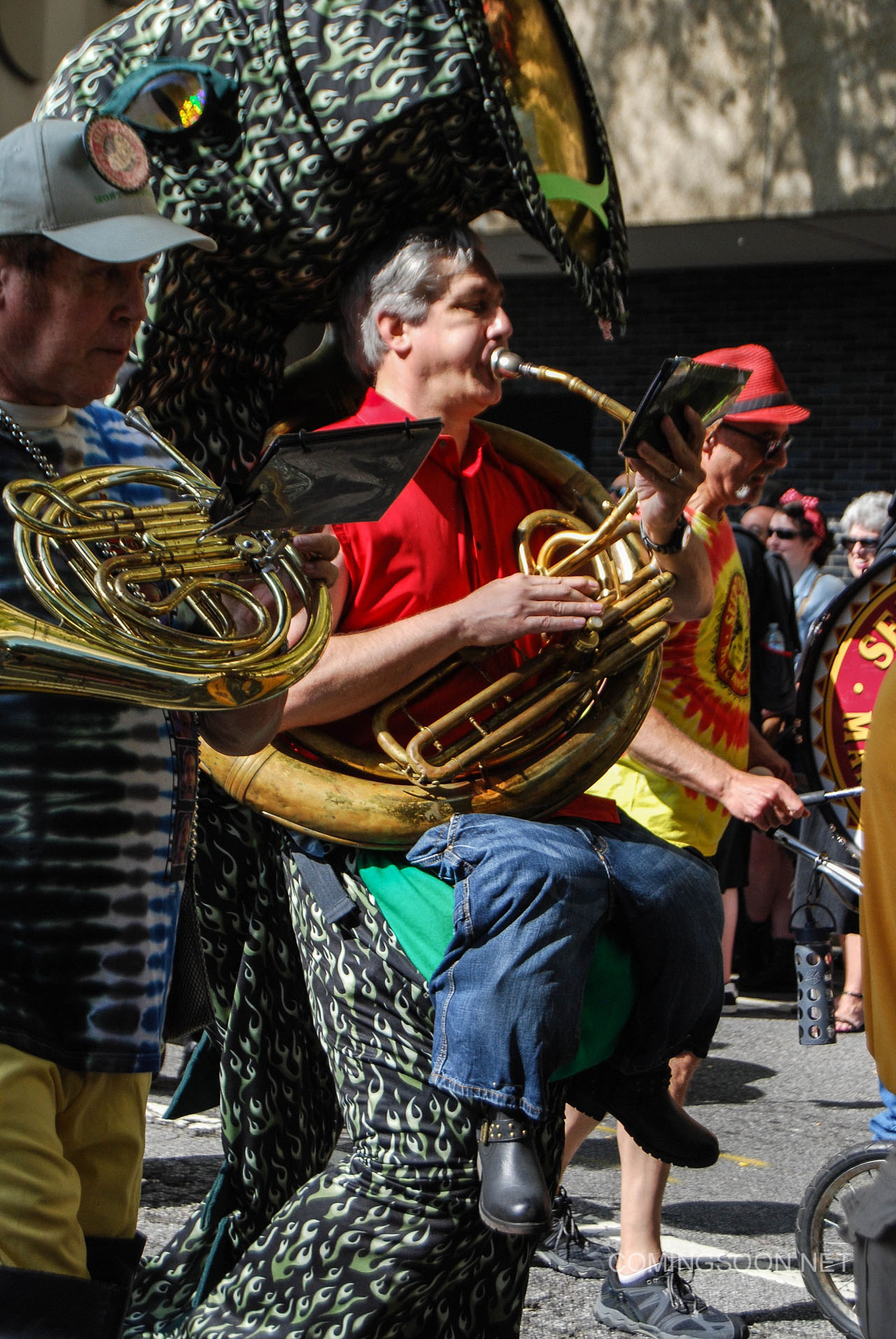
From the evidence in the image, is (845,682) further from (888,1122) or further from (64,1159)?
(64,1159)

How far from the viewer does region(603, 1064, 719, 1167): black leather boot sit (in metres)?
2.73

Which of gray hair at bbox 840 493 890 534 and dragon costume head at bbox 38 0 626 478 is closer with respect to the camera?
dragon costume head at bbox 38 0 626 478

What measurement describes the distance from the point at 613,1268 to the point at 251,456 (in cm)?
197

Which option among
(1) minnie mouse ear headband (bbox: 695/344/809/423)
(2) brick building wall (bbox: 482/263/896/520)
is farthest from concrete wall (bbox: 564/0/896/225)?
(1) minnie mouse ear headband (bbox: 695/344/809/423)

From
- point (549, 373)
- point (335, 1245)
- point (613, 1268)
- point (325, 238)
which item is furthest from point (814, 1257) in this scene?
point (325, 238)

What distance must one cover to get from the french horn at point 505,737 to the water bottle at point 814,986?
1.63m

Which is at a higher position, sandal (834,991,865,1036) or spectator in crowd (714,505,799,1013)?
spectator in crowd (714,505,799,1013)

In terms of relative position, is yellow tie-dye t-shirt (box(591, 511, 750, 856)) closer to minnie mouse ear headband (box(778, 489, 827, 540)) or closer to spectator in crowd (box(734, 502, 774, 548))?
minnie mouse ear headband (box(778, 489, 827, 540))

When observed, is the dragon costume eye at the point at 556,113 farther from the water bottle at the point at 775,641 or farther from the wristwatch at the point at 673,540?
the water bottle at the point at 775,641

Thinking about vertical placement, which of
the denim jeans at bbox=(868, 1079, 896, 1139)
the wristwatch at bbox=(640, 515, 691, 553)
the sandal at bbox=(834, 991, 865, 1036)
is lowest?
the sandal at bbox=(834, 991, 865, 1036)

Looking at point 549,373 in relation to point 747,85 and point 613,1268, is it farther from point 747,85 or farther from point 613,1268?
point 747,85

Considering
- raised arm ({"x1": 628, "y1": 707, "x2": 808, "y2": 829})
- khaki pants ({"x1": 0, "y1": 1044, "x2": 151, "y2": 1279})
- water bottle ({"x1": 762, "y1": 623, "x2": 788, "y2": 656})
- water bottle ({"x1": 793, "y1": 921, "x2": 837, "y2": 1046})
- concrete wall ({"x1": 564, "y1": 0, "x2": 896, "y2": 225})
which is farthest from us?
concrete wall ({"x1": 564, "y1": 0, "x2": 896, "y2": 225})

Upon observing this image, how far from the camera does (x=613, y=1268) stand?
3736 millimetres

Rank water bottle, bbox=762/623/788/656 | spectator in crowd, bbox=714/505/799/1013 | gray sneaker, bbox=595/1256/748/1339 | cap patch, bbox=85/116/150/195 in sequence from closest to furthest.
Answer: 1. cap patch, bbox=85/116/150/195
2. gray sneaker, bbox=595/1256/748/1339
3. spectator in crowd, bbox=714/505/799/1013
4. water bottle, bbox=762/623/788/656
